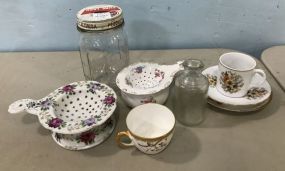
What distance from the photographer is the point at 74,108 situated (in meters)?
0.60

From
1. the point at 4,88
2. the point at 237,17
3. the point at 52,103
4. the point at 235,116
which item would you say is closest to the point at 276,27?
the point at 237,17

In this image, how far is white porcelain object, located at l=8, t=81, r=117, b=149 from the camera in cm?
51

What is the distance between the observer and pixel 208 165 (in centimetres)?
51

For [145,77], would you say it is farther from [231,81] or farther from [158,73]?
[231,81]

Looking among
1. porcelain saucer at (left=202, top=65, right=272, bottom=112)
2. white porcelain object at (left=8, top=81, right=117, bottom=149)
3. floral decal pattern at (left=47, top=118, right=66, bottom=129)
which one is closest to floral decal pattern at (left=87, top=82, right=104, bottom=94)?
white porcelain object at (left=8, top=81, right=117, bottom=149)

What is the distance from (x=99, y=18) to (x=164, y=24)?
240 millimetres

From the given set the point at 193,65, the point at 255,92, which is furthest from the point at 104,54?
the point at 255,92

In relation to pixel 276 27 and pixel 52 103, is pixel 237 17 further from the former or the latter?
pixel 52 103

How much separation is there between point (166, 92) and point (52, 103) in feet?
0.75

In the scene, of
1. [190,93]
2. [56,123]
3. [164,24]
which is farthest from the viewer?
[164,24]

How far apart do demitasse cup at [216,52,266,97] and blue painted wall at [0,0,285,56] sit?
0.18m

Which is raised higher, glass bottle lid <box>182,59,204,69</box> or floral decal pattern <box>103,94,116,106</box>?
glass bottle lid <box>182,59,204,69</box>

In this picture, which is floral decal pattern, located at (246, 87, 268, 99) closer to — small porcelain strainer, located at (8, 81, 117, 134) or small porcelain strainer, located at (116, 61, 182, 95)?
small porcelain strainer, located at (116, 61, 182, 95)

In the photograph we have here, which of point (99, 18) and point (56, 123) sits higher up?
point (99, 18)
